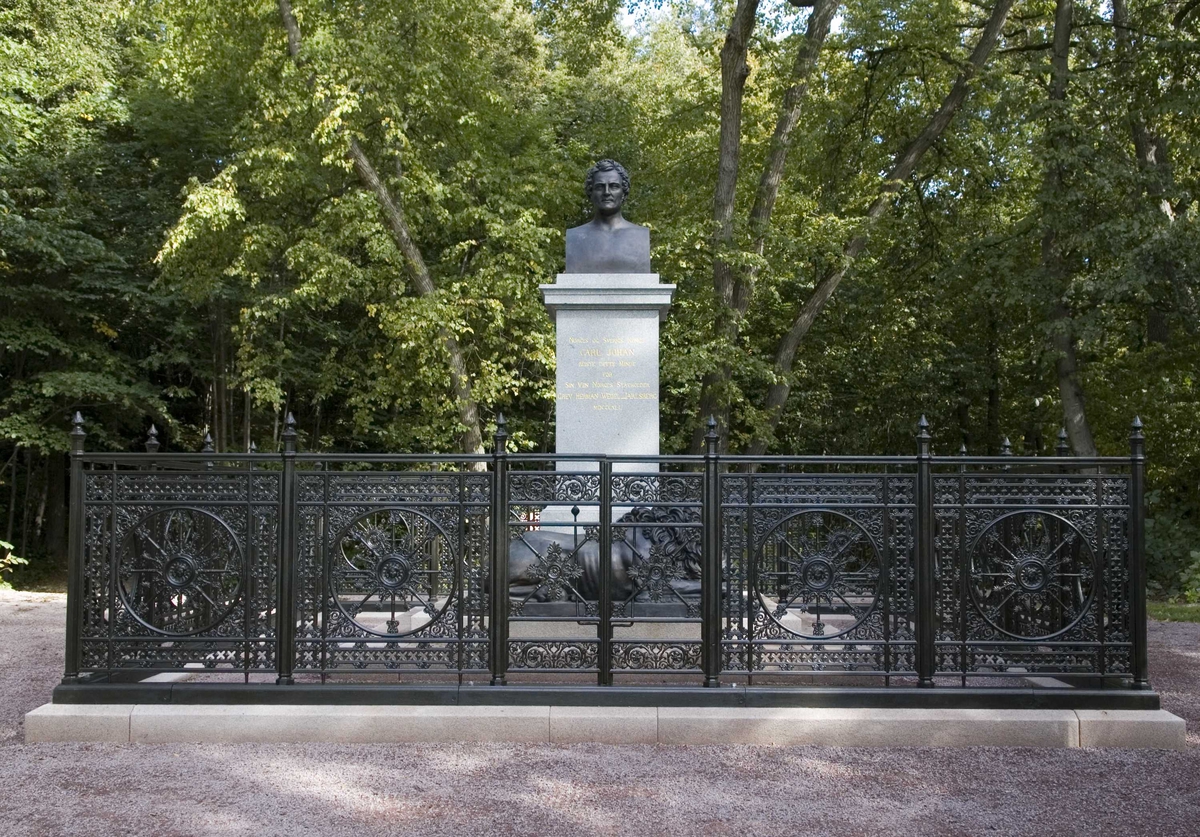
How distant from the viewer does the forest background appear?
1498 centimetres

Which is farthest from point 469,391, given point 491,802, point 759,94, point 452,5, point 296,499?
point 491,802

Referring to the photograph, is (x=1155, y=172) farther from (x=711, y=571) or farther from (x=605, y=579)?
(x=605, y=579)

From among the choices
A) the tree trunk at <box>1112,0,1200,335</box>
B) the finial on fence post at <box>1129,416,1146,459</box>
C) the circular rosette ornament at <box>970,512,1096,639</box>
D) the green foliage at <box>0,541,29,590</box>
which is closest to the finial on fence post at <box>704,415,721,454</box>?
the circular rosette ornament at <box>970,512,1096,639</box>

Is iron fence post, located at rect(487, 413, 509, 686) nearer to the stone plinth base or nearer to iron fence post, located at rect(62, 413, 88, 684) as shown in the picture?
the stone plinth base

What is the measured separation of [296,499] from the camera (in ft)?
19.8

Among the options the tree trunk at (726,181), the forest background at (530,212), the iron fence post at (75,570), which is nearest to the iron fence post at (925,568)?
the iron fence post at (75,570)

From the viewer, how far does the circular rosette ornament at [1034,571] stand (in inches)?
237

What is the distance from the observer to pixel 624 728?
5766 mm

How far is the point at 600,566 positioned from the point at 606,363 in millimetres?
2462

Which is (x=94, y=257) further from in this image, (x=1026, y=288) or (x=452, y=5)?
(x=1026, y=288)

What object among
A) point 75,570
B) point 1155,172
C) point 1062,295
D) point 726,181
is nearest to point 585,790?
point 75,570

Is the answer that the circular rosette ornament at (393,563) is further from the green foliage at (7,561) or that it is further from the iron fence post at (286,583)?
the green foliage at (7,561)

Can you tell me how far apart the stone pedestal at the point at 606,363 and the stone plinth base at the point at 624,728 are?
2.55m

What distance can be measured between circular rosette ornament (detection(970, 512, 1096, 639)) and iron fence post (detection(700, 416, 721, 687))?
1512 mm
